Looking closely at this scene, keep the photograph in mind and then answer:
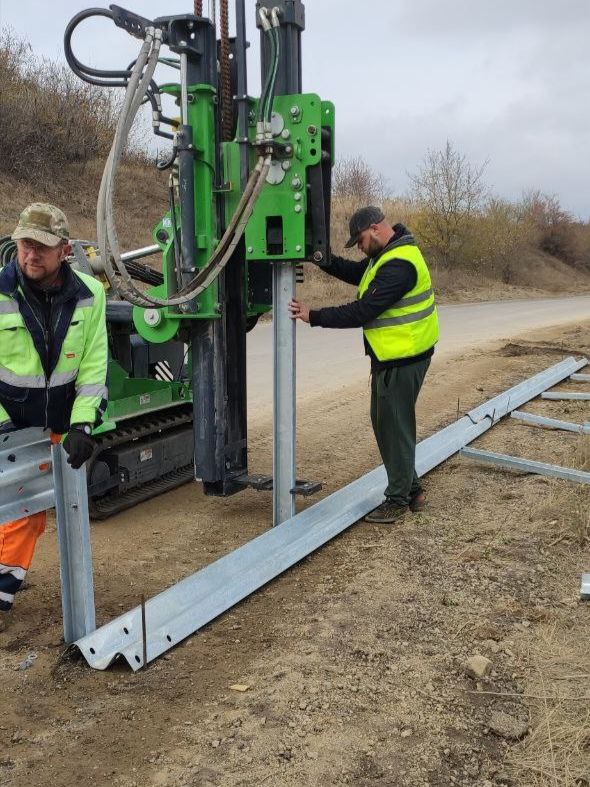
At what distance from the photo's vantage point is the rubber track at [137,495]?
5102 millimetres

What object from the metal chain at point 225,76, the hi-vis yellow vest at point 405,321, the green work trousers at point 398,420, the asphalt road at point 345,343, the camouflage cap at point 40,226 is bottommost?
the asphalt road at point 345,343

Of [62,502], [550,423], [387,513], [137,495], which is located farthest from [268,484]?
[550,423]

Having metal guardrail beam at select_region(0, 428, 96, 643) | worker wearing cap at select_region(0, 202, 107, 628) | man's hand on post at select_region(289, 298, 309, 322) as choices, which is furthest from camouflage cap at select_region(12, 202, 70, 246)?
man's hand on post at select_region(289, 298, 309, 322)

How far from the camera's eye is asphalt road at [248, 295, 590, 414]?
9602 mm

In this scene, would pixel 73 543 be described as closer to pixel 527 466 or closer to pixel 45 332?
pixel 45 332

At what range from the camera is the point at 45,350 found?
340cm

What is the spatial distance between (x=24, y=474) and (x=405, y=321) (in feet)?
8.41

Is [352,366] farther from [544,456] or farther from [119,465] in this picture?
[119,465]

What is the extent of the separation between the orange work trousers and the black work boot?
7.20 ft

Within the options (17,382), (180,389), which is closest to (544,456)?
(180,389)

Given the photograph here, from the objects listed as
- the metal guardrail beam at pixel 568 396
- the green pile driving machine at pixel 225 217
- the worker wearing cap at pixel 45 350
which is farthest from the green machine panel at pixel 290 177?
the metal guardrail beam at pixel 568 396

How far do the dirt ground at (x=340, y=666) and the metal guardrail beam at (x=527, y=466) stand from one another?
26 centimetres

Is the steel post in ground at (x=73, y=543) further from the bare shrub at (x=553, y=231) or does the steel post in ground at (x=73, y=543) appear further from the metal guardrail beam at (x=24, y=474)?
the bare shrub at (x=553, y=231)

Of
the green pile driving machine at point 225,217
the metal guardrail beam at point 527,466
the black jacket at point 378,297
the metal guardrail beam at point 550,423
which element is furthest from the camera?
the metal guardrail beam at point 550,423
